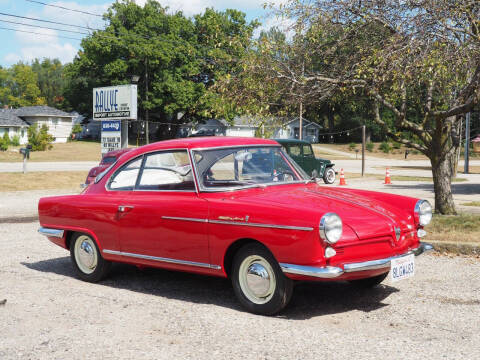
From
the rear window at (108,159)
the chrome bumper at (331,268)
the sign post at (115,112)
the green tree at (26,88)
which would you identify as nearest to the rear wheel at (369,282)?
the chrome bumper at (331,268)

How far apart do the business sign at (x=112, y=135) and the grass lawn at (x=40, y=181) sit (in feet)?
6.49

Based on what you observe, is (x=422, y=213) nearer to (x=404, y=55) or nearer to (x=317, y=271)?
(x=317, y=271)

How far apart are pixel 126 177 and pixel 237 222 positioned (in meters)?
1.89

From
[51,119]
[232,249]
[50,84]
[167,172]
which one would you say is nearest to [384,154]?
[51,119]

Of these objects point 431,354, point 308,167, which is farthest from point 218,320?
point 308,167

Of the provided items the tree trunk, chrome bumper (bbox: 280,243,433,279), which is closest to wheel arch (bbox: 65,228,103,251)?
chrome bumper (bbox: 280,243,433,279)

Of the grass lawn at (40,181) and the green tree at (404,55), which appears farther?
the grass lawn at (40,181)

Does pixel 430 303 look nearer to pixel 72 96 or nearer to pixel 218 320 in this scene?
pixel 218 320

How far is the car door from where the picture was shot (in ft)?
18.7

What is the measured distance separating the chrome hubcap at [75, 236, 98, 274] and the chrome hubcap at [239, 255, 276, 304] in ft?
7.17

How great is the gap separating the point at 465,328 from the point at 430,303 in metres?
0.81

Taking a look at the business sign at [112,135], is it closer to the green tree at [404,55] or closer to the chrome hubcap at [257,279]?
the green tree at [404,55]

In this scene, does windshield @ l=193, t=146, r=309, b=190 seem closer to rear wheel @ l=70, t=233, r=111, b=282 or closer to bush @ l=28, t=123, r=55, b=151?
rear wheel @ l=70, t=233, r=111, b=282

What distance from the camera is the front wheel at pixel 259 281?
5125mm
